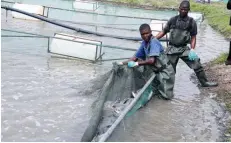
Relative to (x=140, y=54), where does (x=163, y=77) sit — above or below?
below

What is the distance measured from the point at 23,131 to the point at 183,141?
88.4 inches

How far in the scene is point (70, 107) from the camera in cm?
623

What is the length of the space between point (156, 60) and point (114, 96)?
1.29 metres

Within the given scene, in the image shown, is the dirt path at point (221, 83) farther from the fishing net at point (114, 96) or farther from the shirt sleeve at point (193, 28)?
the fishing net at point (114, 96)

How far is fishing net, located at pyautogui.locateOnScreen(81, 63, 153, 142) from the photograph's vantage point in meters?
4.40

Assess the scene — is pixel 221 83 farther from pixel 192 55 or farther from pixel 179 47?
pixel 179 47

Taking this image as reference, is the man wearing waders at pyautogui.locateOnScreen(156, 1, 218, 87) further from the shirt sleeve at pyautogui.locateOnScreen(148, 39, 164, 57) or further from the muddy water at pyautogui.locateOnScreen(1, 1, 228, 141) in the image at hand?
the shirt sleeve at pyautogui.locateOnScreen(148, 39, 164, 57)

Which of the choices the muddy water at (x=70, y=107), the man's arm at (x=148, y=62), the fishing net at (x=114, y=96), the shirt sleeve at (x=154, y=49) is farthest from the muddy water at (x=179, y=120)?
the shirt sleeve at (x=154, y=49)

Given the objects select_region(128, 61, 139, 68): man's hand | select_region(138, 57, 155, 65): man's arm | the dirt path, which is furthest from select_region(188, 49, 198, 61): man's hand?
select_region(128, 61, 139, 68): man's hand

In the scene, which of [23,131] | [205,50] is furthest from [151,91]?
[205,50]

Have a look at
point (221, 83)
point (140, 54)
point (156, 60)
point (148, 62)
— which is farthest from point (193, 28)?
point (221, 83)

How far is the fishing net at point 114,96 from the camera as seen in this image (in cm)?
440

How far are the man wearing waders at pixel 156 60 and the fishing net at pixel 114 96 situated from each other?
158 millimetres

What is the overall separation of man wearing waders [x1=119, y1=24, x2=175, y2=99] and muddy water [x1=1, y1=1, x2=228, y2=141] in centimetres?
29
